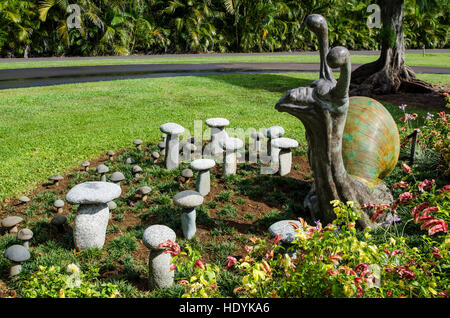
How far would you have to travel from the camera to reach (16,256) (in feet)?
11.0

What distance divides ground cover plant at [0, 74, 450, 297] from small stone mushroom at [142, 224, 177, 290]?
9 centimetres

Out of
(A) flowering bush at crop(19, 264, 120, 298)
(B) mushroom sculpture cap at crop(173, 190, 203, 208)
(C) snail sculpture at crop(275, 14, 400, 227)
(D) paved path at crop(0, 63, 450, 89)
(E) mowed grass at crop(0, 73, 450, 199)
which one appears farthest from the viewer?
(D) paved path at crop(0, 63, 450, 89)

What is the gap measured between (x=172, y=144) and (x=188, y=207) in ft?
6.56

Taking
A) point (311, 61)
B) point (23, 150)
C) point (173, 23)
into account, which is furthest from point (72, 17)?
point (23, 150)

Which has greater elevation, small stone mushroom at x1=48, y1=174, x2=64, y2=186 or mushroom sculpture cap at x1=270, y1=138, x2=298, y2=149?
mushroom sculpture cap at x1=270, y1=138, x2=298, y2=149

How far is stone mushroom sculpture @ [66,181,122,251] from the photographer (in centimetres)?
379

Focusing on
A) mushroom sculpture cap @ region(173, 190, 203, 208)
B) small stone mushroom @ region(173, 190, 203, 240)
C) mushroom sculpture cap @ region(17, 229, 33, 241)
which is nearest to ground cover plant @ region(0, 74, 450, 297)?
small stone mushroom @ region(173, 190, 203, 240)

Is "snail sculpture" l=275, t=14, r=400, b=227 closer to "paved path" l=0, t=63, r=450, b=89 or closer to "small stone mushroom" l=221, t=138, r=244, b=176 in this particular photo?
"small stone mushroom" l=221, t=138, r=244, b=176

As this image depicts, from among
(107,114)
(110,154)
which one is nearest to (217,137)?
(110,154)

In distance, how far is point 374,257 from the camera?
8.43 ft

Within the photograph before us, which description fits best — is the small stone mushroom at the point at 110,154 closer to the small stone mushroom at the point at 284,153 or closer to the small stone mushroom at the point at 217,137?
the small stone mushroom at the point at 217,137
